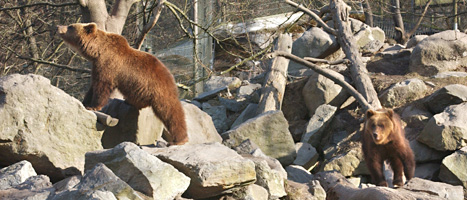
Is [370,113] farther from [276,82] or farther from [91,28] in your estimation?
[91,28]

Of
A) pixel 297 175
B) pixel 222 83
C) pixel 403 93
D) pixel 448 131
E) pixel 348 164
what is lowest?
pixel 348 164

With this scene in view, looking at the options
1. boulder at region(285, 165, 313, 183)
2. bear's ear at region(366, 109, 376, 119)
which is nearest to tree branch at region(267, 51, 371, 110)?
bear's ear at region(366, 109, 376, 119)

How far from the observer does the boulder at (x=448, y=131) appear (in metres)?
8.30

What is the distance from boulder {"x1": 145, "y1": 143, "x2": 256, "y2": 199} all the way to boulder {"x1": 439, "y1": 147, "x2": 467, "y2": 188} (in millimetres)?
4167

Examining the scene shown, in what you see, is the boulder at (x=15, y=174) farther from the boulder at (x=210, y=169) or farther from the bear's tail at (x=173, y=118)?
the bear's tail at (x=173, y=118)

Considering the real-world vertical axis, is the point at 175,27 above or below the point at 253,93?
above

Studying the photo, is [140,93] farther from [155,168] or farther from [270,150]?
[270,150]

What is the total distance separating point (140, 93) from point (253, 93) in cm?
596

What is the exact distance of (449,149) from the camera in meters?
8.36

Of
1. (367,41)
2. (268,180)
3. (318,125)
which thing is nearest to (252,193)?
(268,180)

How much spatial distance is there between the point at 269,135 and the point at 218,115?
3238mm

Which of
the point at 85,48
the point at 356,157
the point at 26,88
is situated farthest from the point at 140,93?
the point at 356,157

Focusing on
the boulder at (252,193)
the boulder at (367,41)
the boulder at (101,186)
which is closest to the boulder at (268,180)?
the boulder at (252,193)

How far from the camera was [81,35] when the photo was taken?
263 inches
